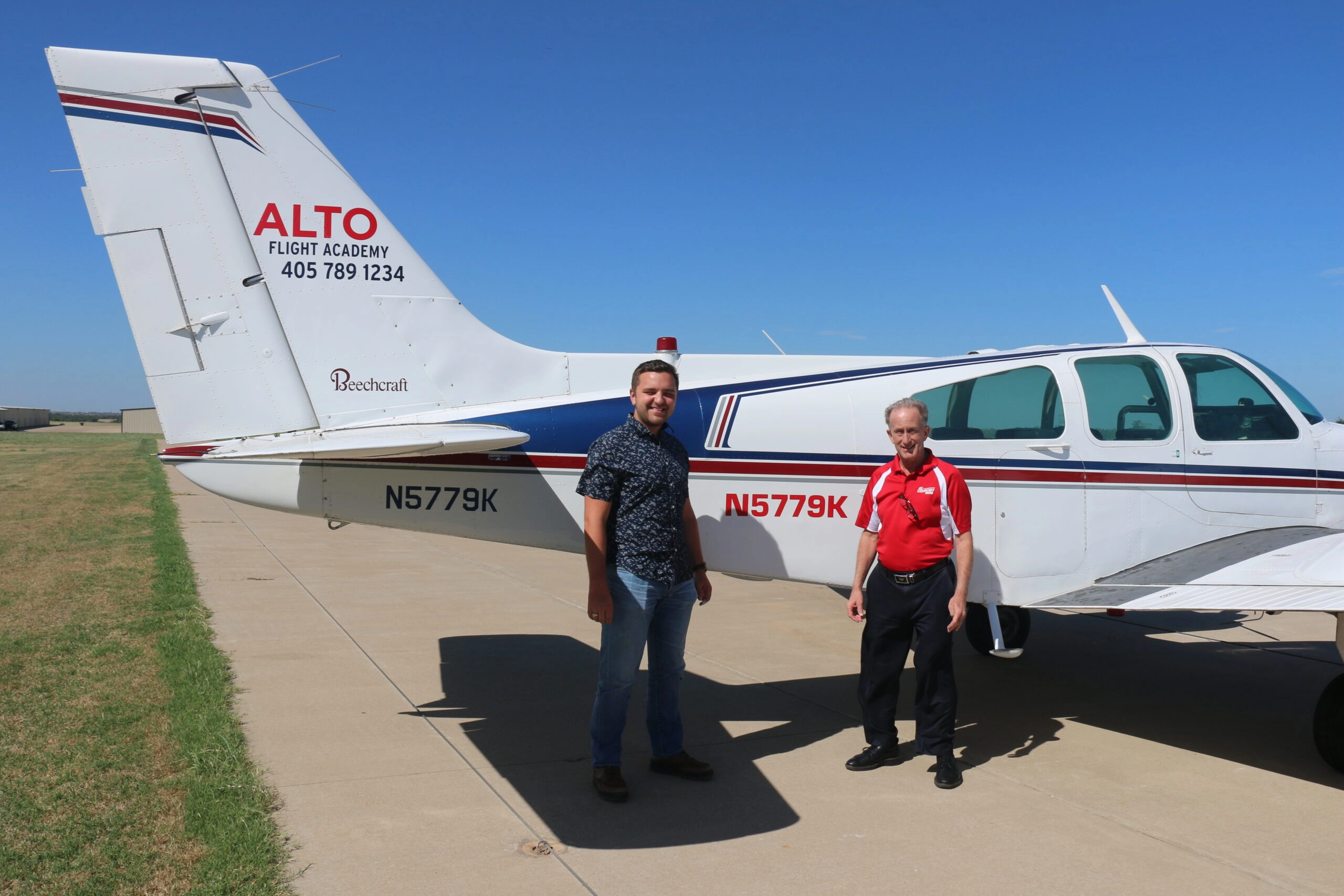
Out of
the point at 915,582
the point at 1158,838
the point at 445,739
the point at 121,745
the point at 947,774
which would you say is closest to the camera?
the point at 1158,838

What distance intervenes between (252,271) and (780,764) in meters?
3.96

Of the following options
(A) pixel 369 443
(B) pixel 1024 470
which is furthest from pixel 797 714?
(A) pixel 369 443

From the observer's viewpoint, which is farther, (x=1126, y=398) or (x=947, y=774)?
(x=1126, y=398)

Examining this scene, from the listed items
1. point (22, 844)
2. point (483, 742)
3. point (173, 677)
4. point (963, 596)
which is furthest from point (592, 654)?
point (22, 844)

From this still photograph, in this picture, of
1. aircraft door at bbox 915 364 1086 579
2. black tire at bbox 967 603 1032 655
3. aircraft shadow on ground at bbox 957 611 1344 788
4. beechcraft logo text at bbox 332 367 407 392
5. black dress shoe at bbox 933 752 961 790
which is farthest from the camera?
black tire at bbox 967 603 1032 655

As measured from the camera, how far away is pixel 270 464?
5.04 m

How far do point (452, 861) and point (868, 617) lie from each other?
2291mm

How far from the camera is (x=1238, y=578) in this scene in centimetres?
469

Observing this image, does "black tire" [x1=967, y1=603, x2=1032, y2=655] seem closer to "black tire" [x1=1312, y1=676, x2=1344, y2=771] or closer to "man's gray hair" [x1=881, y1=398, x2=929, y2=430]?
"black tire" [x1=1312, y1=676, x2=1344, y2=771]

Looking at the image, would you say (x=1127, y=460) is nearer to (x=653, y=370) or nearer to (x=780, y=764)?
(x=780, y=764)

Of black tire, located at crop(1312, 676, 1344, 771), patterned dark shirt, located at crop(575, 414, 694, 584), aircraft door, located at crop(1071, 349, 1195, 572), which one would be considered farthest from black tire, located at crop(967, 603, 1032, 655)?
patterned dark shirt, located at crop(575, 414, 694, 584)

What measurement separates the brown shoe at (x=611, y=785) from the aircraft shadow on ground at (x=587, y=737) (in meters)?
0.04

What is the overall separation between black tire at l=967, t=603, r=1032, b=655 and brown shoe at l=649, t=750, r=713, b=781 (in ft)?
10.9

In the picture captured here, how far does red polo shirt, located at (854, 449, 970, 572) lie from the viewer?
4.42 metres
